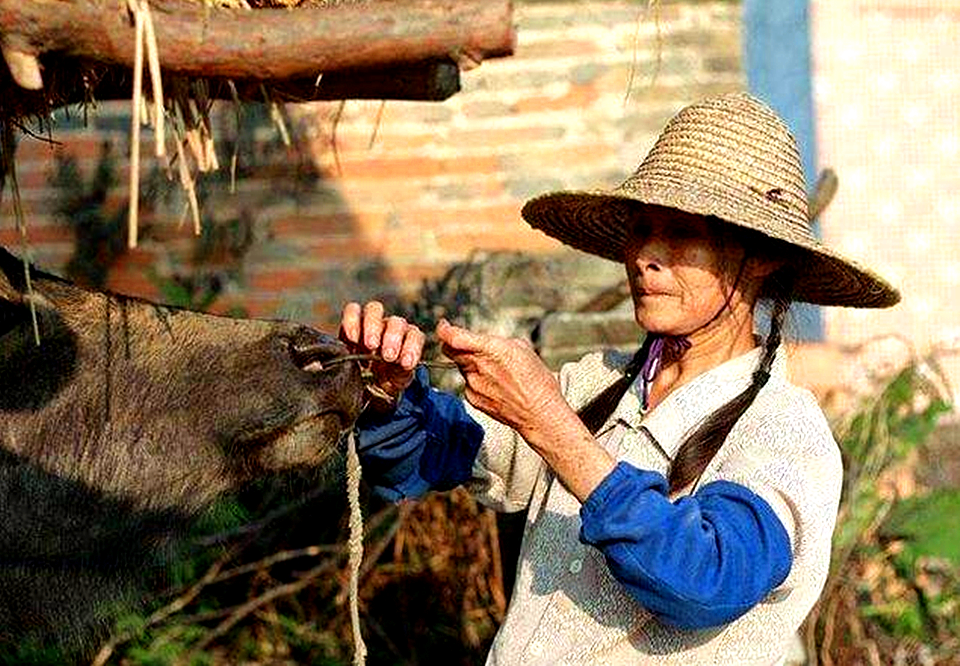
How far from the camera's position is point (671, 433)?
12.0ft

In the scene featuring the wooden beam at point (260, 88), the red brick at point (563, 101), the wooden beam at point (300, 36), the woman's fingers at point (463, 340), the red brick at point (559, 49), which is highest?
the wooden beam at point (300, 36)

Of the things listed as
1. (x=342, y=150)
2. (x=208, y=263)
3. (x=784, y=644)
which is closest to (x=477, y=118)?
(x=342, y=150)

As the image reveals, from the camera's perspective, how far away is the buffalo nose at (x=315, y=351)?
12.1 ft

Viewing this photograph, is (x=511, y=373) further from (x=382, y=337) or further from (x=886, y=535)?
(x=886, y=535)

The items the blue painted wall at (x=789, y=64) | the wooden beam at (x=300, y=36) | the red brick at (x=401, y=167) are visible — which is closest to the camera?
the wooden beam at (x=300, y=36)

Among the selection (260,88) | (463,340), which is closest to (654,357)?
(463,340)

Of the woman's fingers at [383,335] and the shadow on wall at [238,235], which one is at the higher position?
the woman's fingers at [383,335]

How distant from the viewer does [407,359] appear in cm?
363

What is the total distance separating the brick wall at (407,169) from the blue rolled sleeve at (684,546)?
3.48m

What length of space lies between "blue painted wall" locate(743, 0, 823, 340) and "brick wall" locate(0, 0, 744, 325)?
3521mm

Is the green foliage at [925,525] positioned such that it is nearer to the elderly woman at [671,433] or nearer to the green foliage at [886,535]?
the green foliage at [886,535]

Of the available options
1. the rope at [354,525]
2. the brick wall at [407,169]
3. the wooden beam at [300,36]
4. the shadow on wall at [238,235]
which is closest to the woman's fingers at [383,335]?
the rope at [354,525]

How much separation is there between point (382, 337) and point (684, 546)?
26.8 inches

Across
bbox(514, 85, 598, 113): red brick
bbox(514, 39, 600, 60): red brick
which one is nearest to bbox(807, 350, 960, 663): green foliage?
bbox(514, 85, 598, 113): red brick
